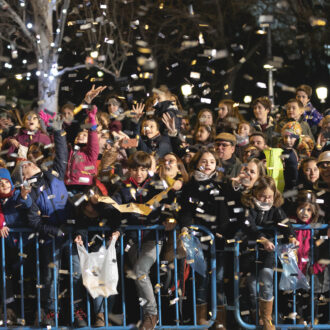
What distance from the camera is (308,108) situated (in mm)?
8883

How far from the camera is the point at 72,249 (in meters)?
5.84

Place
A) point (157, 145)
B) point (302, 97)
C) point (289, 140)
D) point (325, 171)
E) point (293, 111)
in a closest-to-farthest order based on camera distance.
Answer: point (325, 171) < point (289, 140) < point (157, 145) < point (293, 111) < point (302, 97)

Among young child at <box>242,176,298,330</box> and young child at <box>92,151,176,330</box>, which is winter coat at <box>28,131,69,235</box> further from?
young child at <box>242,176,298,330</box>

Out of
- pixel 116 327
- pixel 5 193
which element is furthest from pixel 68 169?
pixel 116 327

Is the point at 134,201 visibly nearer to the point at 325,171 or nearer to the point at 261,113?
the point at 325,171

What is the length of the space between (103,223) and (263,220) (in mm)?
1452

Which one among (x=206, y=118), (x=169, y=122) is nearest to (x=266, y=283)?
(x=169, y=122)

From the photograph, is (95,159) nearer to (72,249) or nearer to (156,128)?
(156,128)

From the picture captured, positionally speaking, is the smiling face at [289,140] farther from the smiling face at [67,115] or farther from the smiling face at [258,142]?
the smiling face at [67,115]

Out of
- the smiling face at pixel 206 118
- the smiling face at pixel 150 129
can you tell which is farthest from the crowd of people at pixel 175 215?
the smiling face at pixel 206 118

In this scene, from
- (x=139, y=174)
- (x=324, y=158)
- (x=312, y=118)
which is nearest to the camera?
(x=139, y=174)

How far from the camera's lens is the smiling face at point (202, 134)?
7703 millimetres

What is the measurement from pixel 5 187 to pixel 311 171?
10.2 ft

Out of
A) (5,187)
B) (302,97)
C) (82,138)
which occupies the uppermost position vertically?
(302,97)
